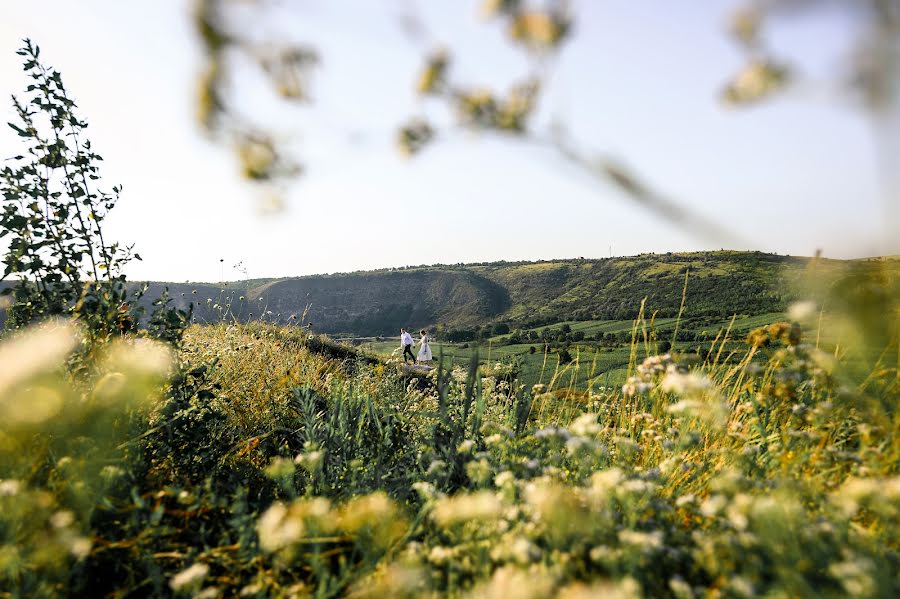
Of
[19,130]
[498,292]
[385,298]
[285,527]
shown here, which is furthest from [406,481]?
[385,298]

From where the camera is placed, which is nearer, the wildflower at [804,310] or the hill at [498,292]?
the wildflower at [804,310]

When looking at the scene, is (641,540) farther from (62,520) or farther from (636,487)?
(62,520)

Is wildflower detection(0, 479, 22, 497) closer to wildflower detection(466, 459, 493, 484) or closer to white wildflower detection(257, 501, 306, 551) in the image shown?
white wildflower detection(257, 501, 306, 551)

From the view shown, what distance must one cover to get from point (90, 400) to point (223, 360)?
3740 millimetres

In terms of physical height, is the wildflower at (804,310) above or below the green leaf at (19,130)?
below

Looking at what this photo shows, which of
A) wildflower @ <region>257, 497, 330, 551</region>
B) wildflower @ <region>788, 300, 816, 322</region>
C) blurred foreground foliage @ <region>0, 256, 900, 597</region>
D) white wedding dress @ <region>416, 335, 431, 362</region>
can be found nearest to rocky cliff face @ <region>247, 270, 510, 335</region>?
white wedding dress @ <region>416, 335, 431, 362</region>

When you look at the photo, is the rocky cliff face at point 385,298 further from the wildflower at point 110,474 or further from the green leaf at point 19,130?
the wildflower at point 110,474

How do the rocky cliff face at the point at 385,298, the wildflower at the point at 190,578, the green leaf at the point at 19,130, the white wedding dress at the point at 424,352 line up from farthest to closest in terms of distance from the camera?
the rocky cliff face at the point at 385,298 < the white wedding dress at the point at 424,352 < the green leaf at the point at 19,130 < the wildflower at the point at 190,578

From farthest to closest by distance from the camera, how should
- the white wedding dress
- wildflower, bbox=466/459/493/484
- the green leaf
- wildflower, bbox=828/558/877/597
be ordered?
1. the white wedding dress
2. the green leaf
3. wildflower, bbox=466/459/493/484
4. wildflower, bbox=828/558/877/597

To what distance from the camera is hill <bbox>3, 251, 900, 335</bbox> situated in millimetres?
68562

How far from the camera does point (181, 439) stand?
2.81m

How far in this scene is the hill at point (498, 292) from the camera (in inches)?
2699

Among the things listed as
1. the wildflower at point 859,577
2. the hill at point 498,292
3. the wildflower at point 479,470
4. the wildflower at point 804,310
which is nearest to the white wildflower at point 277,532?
the wildflower at point 479,470

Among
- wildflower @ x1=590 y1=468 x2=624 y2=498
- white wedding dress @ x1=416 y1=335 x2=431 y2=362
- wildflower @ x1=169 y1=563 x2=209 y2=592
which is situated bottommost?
white wedding dress @ x1=416 y1=335 x2=431 y2=362
